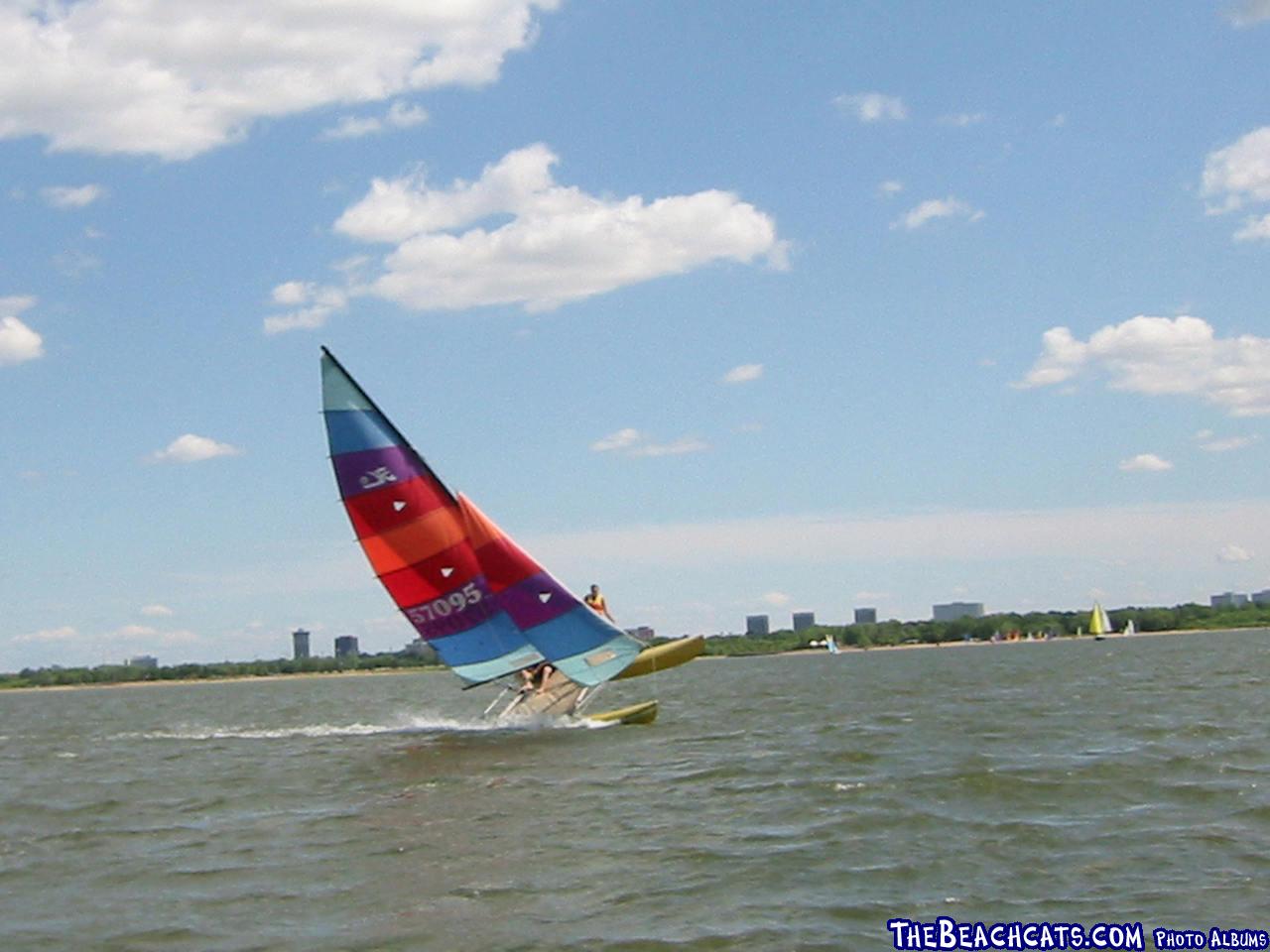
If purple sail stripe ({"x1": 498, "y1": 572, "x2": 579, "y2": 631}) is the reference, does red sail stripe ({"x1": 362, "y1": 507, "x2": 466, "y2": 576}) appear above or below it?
above

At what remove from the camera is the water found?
1233 centimetres

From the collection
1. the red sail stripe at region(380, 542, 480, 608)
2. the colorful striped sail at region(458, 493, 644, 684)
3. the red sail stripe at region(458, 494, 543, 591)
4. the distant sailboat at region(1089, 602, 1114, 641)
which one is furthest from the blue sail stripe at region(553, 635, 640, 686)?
the distant sailboat at region(1089, 602, 1114, 641)

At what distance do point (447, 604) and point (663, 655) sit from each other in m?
4.70

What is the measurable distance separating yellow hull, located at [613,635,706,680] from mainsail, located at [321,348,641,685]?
39cm

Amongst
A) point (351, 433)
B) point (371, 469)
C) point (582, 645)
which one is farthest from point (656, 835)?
point (351, 433)

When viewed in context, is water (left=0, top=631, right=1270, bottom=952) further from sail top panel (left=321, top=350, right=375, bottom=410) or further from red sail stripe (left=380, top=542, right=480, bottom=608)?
sail top panel (left=321, top=350, right=375, bottom=410)

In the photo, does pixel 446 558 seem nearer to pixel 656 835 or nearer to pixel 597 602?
pixel 597 602

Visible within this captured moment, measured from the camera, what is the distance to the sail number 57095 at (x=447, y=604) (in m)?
30.4

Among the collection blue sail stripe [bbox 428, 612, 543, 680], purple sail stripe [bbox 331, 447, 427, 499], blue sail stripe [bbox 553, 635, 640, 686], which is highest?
purple sail stripe [bbox 331, 447, 427, 499]

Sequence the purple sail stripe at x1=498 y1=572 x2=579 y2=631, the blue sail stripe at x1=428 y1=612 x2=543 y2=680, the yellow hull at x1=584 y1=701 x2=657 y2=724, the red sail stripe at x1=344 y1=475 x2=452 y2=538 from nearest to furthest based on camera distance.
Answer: the purple sail stripe at x1=498 y1=572 x2=579 y2=631 → the red sail stripe at x1=344 y1=475 x2=452 y2=538 → the blue sail stripe at x1=428 y1=612 x2=543 y2=680 → the yellow hull at x1=584 y1=701 x2=657 y2=724

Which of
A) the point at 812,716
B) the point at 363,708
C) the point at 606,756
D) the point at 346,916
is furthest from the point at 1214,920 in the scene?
the point at 363,708

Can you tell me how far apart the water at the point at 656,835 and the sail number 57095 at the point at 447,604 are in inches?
105

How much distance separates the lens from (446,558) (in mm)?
30359

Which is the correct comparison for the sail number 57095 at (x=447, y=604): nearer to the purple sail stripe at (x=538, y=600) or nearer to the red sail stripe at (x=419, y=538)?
the purple sail stripe at (x=538, y=600)
